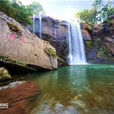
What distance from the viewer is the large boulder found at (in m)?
4.25

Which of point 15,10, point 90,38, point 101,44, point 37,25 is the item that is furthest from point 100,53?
point 15,10

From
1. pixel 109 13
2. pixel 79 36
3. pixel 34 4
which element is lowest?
pixel 79 36

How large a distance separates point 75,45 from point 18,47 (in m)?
12.6

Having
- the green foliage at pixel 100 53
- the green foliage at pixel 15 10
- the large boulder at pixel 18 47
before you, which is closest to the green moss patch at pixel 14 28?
the large boulder at pixel 18 47

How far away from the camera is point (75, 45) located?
16109 millimetres

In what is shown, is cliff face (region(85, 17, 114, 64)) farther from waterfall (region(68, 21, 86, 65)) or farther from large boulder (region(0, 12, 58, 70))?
large boulder (region(0, 12, 58, 70))

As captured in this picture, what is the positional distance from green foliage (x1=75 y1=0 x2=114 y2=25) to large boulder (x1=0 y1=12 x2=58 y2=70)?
21.1 m

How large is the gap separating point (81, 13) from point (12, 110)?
27.8m

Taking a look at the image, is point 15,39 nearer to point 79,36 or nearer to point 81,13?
point 79,36

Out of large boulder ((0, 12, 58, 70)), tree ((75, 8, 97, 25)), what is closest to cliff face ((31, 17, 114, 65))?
tree ((75, 8, 97, 25))

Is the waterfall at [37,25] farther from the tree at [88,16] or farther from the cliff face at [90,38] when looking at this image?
the tree at [88,16]

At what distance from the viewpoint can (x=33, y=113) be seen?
156 cm

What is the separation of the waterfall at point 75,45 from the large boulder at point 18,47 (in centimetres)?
943

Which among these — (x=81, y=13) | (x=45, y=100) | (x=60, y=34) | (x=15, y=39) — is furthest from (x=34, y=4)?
(x=45, y=100)
